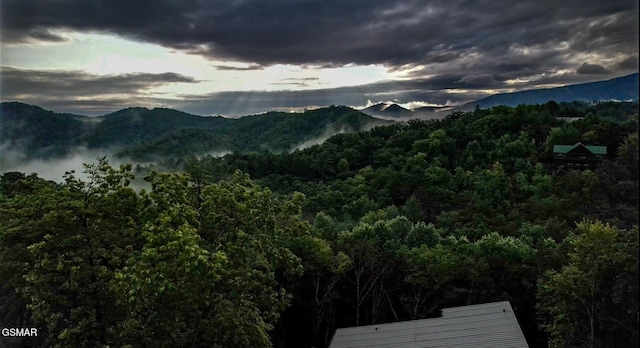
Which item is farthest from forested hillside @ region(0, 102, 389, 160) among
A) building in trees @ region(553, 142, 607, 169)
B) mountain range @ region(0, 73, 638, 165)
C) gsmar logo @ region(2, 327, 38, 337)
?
building in trees @ region(553, 142, 607, 169)

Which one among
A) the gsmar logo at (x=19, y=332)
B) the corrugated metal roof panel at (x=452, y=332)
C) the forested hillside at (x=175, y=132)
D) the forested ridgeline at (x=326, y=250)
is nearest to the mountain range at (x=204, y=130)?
the forested hillside at (x=175, y=132)

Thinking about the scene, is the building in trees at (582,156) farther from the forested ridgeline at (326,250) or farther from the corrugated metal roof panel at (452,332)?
the corrugated metal roof panel at (452,332)

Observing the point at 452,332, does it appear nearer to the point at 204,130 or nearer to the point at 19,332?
the point at 19,332

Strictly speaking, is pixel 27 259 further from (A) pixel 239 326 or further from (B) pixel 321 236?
(B) pixel 321 236

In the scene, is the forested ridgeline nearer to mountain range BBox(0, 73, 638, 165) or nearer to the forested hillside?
mountain range BBox(0, 73, 638, 165)

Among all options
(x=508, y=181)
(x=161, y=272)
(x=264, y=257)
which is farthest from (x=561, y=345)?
(x=508, y=181)

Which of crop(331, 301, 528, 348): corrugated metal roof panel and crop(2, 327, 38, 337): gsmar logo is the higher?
crop(2, 327, 38, 337): gsmar logo
